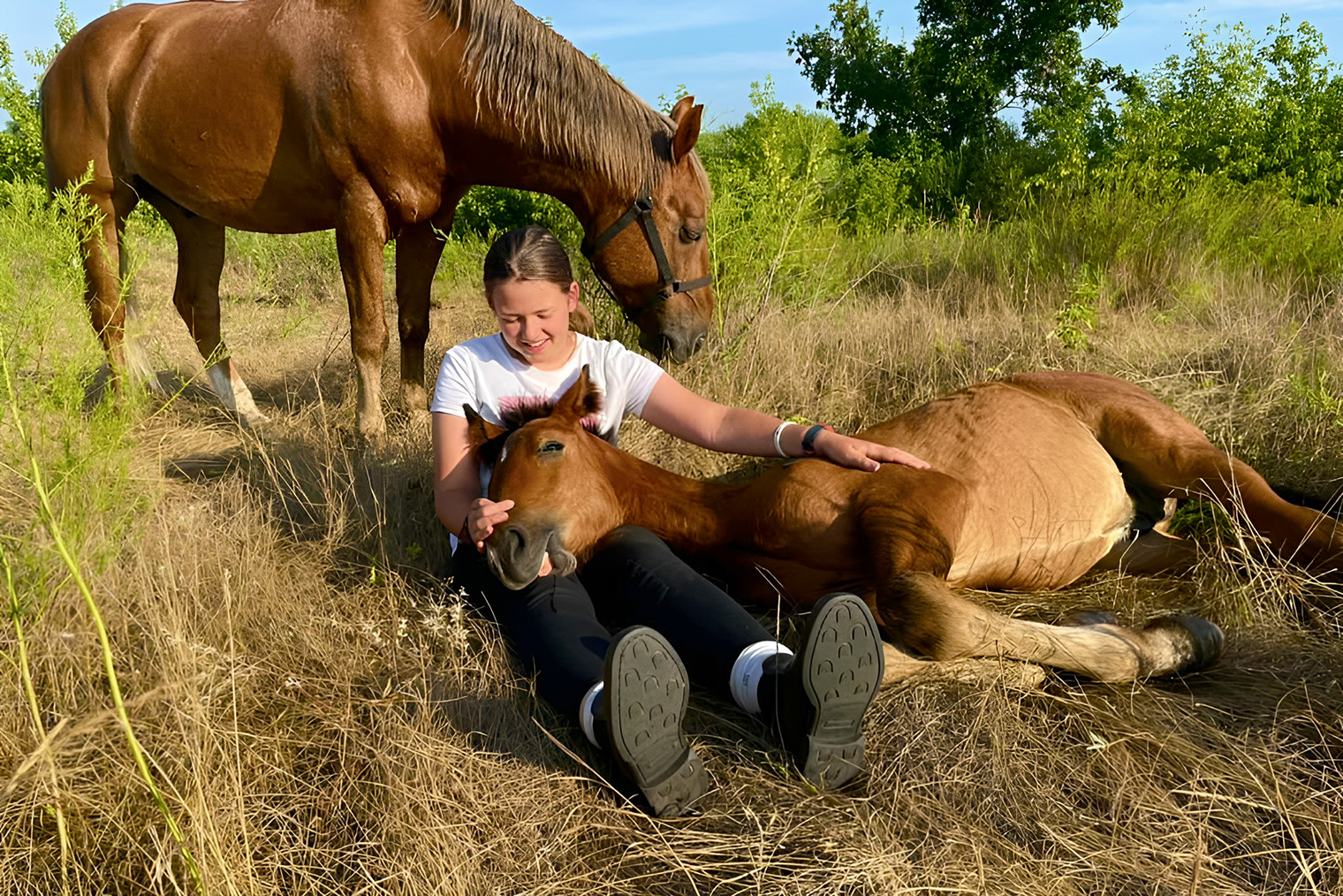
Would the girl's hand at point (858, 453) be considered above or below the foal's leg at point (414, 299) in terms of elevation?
below

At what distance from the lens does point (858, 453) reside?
299cm

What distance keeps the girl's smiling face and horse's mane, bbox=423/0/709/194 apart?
5.06ft

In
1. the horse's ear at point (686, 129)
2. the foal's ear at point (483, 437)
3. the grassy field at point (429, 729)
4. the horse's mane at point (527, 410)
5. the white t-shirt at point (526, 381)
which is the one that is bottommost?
the grassy field at point (429, 729)

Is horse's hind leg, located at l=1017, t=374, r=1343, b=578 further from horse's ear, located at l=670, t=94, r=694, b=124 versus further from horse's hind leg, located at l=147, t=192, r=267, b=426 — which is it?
horse's hind leg, located at l=147, t=192, r=267, b=426

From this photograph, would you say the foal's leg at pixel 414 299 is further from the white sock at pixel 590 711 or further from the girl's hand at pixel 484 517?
the white sock at pixel 590 711

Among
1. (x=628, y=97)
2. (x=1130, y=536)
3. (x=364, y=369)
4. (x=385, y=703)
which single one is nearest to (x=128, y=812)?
(x=385, y=703)

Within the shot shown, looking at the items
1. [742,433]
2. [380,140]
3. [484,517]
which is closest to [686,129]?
[380,140]


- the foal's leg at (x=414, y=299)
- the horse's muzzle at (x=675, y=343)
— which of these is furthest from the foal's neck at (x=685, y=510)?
the foal's leg at (x=414, y=299)

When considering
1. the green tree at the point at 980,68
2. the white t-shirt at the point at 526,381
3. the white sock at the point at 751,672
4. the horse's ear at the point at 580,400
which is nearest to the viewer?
the white sock at the point at 751,672

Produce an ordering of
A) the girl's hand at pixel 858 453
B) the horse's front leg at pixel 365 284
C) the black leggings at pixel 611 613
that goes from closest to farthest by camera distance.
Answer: the black leggings at pixel 611 613
the girl's hand at pixel 858 453
the horse's front leg at pixel 365 284

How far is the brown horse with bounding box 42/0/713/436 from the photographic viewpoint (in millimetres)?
4445

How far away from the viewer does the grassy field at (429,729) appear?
6.26 ft

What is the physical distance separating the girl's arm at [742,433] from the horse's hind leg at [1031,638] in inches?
20.0

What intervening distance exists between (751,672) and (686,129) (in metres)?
3.09
